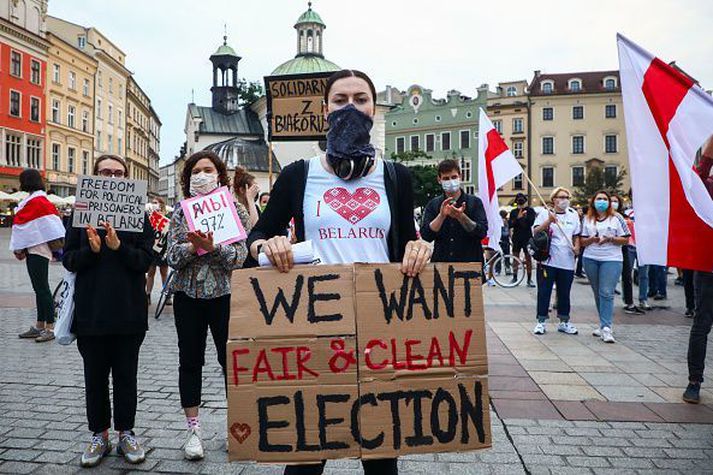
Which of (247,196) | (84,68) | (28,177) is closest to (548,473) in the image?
(247,196)

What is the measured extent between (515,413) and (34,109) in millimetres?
55598

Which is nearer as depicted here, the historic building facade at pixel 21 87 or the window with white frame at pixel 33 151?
the historic building facade at pixel 21 87

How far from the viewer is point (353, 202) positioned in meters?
2.46

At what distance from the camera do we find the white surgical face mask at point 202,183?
4227 mm

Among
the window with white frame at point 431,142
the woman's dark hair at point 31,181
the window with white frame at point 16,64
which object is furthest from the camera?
the window with white frame at point 431,142

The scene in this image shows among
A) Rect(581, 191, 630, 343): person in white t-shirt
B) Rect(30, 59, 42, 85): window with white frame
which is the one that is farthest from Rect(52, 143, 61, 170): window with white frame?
Rect(581, 191, 630, 343): person in white t-shirt

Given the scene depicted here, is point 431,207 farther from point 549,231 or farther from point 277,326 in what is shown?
point 277,326

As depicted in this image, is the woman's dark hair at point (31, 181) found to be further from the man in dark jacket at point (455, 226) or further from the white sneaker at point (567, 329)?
the white sneaker at point (567, 329)

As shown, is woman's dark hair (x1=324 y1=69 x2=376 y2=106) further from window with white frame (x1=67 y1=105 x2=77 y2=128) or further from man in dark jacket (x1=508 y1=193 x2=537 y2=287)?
window with white frame (x1=67 y1=105 x2=77 y2=128)

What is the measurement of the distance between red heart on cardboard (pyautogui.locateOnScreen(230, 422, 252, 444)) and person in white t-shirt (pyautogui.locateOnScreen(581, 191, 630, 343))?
22.4 feet

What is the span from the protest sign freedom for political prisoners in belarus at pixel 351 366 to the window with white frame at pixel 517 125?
73813mm

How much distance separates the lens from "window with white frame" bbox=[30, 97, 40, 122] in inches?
1962

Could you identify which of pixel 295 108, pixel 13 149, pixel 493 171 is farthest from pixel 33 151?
pixel 493 171

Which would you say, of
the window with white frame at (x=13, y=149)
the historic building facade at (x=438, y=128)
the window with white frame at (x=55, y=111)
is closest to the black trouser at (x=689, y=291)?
the window with white frame at (x=13, y=149)
